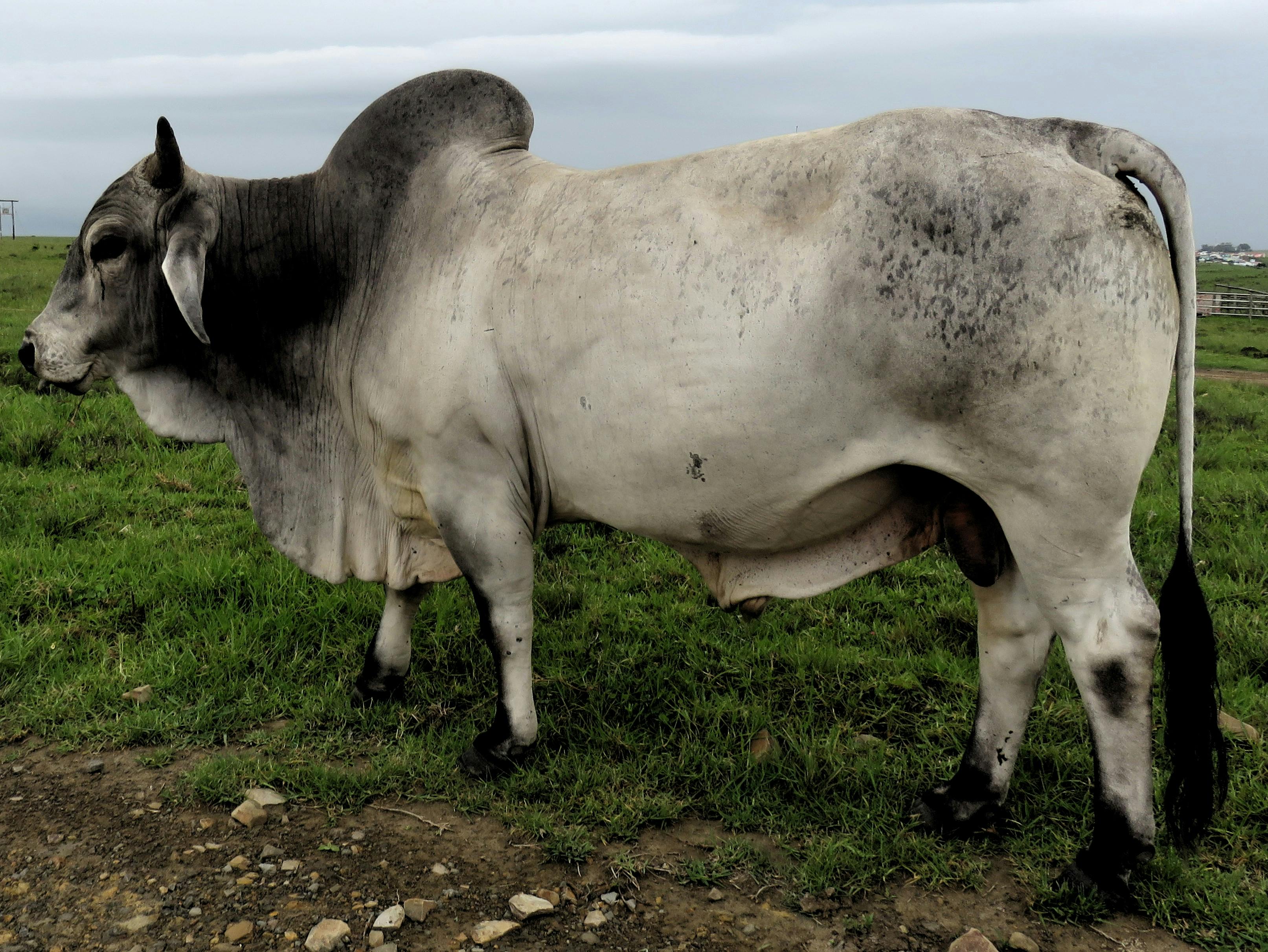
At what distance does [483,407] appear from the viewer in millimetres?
3102

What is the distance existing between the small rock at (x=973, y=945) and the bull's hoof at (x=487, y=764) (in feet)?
4.54

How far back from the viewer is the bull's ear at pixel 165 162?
3285mm

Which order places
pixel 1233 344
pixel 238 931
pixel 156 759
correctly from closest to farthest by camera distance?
pixel 238 931
pixel 156 759
pixel 1233 344

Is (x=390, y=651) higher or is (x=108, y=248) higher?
(x=108, y=248)

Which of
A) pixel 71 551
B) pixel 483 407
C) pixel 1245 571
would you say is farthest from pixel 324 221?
pixel 1245 571

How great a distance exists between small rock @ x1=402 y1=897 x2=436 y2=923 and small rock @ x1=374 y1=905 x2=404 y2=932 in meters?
0.01

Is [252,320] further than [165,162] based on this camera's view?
Yes

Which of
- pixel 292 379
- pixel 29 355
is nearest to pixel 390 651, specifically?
pixel 292 379

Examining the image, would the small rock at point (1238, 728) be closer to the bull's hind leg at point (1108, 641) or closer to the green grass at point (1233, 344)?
the bull's hind leg at point (1108, 641)

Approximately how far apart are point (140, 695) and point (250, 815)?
3.19 ft

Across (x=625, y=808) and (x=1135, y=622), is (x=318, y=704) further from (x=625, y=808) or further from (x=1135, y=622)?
(x=1135, y=622)

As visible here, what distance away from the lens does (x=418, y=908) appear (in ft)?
9.19

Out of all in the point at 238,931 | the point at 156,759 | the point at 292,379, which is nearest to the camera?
the point at 238,931

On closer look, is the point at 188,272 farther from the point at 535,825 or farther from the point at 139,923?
the point at 535,825
